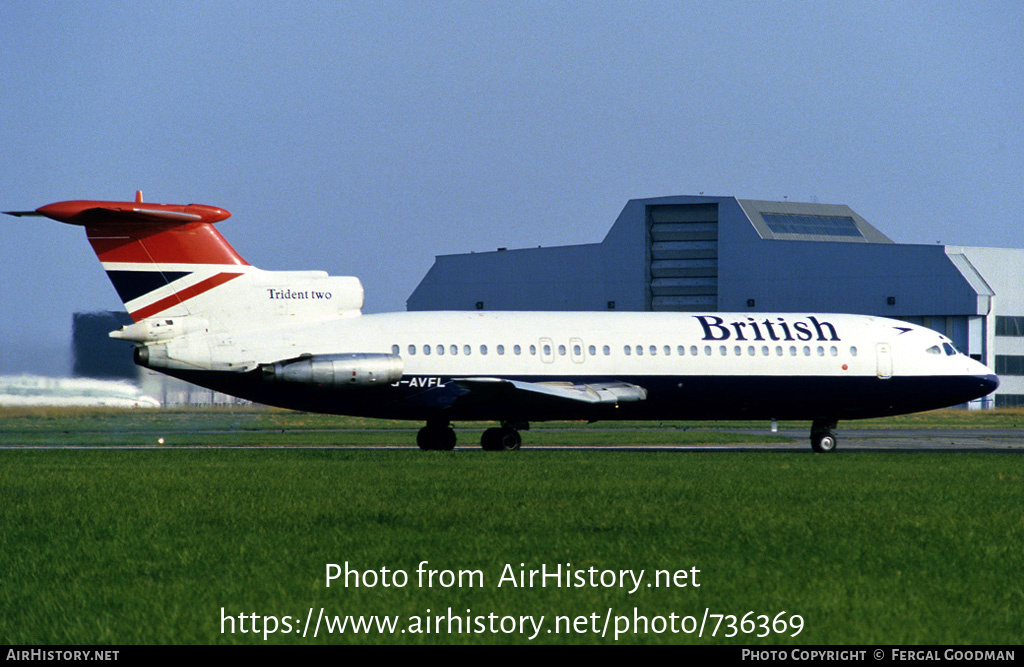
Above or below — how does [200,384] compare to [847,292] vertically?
below

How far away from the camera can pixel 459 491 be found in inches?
775

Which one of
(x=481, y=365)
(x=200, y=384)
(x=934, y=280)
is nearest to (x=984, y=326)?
(x=934, y=280)

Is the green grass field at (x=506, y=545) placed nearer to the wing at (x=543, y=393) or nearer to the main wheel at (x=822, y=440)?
the wing at (x=543, y=393)

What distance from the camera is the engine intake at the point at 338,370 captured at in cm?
3166

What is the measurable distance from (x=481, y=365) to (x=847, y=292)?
180 feet

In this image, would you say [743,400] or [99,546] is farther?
[743,400]

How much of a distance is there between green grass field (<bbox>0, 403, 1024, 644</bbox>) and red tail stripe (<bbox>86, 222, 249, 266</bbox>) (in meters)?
6.65

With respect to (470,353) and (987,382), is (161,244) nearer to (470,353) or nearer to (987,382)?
(470,353)

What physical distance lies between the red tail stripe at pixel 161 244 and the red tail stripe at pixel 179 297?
0.45 meters

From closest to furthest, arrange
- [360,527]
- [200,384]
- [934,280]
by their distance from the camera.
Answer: [360,527]
[200,384]
[934,280]

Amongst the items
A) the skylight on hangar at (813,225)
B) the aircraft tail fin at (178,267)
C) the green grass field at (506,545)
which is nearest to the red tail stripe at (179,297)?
the aircraft tail fin at (178,267)

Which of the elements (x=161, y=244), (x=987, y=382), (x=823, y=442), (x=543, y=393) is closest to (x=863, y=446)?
(x=987, y=382)

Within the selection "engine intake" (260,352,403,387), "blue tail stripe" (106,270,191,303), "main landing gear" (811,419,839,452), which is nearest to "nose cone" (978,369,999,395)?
"main landing gear" (811,419,839,452)
